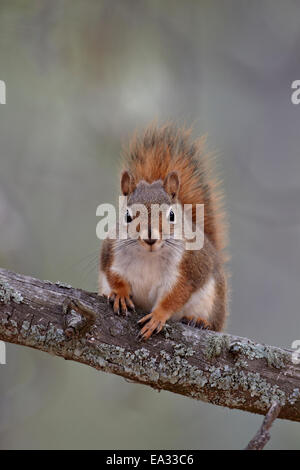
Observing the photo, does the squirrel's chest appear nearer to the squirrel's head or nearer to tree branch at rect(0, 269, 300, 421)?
the squirrel's head

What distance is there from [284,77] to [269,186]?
0.67 m

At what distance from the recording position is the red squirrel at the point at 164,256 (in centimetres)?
224

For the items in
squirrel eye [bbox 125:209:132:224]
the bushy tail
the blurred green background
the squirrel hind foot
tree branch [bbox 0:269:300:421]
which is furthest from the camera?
the blurred green background

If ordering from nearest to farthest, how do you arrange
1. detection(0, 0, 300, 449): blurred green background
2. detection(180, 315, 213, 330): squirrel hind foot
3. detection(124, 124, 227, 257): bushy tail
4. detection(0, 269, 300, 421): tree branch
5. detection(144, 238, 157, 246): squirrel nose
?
detection(0, 269, 300, 421): tree branch
detection(144, 238, 157, 246): squirrel nose
detection(180, 315, 213, 330): squirrel hind foot
detection(124, 124, 227, 257): bushy tail
detection(0, 0, 300, 449): blurred green background

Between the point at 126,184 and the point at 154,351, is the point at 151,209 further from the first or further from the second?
the point at 154,351

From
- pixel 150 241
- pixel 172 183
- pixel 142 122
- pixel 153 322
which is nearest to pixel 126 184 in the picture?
pixel 172 183

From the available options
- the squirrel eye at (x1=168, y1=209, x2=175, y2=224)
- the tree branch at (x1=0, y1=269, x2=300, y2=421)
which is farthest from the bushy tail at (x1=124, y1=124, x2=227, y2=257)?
the tree branch at (x1=0, y1=269, x2=300, y2=421)

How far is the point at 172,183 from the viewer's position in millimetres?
2400

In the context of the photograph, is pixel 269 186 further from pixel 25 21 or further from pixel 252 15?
pixel 25 21

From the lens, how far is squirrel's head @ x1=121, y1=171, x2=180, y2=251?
82.6 inches

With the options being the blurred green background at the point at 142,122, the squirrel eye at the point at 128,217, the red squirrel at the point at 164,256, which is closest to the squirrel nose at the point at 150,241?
the red squirrel at the point at 164,256

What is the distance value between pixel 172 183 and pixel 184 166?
303 millimetres

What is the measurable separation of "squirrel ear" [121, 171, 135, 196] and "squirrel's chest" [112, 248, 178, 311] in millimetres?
272

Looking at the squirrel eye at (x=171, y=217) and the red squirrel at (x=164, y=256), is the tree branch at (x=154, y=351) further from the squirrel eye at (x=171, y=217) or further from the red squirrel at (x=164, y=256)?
the squirrel eye at (x=171, y=217)
